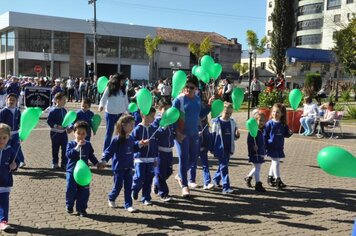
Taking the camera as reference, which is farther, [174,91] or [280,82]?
[280,82]

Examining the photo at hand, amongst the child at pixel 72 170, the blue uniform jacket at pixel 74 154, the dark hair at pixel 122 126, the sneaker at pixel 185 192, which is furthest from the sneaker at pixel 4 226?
the sneaker at pixel 185 192

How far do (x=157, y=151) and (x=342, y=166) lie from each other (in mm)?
3603

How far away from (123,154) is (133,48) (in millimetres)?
58347

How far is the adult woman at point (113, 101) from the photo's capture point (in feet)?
30.6

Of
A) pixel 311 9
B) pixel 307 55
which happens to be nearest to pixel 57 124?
pixel 307 55

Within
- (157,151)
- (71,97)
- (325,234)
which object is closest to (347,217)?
(325,234)

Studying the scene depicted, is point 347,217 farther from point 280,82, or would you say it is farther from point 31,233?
point 280,82

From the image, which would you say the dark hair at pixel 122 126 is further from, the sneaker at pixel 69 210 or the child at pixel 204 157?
the child at pixel 204 157

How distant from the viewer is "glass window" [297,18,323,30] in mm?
80762

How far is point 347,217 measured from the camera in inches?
249

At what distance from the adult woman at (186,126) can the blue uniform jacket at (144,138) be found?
50 cm

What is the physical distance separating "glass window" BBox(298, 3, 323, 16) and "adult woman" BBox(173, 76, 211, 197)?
7968cm

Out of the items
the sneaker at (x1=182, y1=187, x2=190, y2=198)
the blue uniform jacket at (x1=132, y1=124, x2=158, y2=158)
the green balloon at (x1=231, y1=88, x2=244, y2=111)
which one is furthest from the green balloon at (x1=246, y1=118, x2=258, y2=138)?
the blue uniform jacket at (x1=132, y1=124, x2=158, y2=158)

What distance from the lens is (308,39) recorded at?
83.8m
